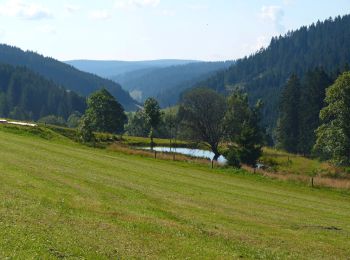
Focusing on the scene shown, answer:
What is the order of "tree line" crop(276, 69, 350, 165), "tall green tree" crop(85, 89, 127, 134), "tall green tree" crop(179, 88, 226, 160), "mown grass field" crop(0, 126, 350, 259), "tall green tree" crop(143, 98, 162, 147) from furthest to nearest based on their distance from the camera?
"tall green tree" crop(85, 89, 127, 134) < "tree line" crop(276, 69, 350, 165) < "tall green tree" crop(179, 88, 226, 160) < "tall green tree" crop(143, 98, 162, 147) < "mown grass field" crop(0, 126, 350, 259)

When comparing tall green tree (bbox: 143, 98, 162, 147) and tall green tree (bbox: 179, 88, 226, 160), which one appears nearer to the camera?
tall green tree (bbox: 143, 98, 162, 147)

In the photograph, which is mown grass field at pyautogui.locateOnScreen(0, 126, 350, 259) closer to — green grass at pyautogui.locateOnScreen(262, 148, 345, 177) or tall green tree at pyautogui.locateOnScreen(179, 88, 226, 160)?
green grass at pyautogui.locateOnScreen(262, 148, 345, 177)

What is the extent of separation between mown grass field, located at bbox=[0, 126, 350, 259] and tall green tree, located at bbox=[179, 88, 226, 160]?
163ft

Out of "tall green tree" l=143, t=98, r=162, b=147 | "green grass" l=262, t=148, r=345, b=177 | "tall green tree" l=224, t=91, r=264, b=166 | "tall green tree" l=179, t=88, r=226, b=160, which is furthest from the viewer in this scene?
"tall green tree" l=179, t=88, r=226, b=160

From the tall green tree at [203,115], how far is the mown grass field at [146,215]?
49737mm

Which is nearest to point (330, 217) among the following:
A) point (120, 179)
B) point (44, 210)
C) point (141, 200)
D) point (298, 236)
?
point (298, 236)

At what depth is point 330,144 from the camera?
73.5m

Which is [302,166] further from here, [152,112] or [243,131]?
[152,112]

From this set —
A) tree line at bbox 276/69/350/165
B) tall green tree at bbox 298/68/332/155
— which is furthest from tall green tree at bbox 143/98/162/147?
tall green tree at bbox 298/68/332/155

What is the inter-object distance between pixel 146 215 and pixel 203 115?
72.0 metres

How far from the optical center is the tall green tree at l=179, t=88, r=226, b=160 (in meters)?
97.1

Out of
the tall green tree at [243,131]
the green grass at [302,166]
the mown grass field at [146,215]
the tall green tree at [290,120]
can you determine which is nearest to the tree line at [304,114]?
the tall green tree at [290,120]

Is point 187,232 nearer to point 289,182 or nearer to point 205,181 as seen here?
point 205,181

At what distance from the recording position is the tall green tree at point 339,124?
7089 centimetres
